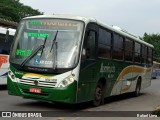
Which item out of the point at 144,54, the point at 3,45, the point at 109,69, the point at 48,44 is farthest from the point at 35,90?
the point at 144,54

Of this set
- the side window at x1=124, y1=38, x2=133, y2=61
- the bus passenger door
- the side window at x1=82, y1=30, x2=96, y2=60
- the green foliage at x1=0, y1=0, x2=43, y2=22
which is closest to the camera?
the bus passenger door

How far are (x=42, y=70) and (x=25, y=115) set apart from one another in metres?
1.55

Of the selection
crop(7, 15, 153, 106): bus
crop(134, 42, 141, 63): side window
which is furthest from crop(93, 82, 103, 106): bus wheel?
crop(134, 42, 141, 63): side window

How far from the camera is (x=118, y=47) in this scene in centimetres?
1617

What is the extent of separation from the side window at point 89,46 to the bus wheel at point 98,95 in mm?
1385

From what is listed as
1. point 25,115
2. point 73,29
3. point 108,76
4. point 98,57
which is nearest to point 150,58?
point 108,76

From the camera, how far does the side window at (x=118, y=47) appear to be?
15.6 metres

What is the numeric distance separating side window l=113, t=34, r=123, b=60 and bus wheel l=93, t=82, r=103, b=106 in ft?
6.39

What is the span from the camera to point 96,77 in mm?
13414

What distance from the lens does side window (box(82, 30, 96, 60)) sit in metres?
12.1

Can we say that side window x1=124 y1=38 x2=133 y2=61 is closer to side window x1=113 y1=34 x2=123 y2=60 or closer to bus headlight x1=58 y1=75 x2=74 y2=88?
side window x1=113 y1=34 x2=123 y2=60

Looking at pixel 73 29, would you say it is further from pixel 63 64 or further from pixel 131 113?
pixel 131 113

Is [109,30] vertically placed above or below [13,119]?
above

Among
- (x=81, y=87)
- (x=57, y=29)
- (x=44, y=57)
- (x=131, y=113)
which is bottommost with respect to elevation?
(x=131, y=113)
